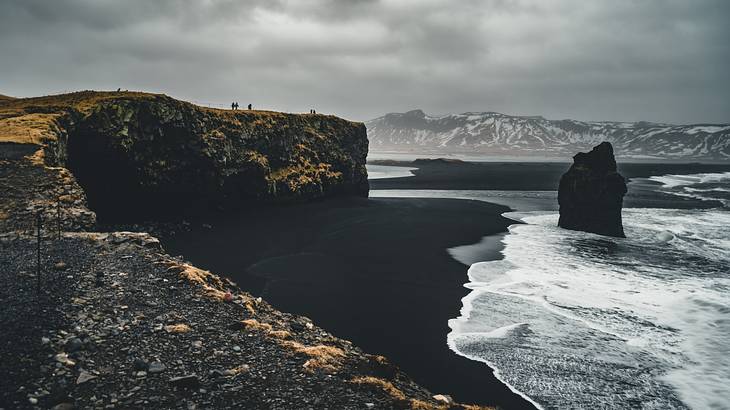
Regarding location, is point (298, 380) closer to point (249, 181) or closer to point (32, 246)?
point (32, 246)

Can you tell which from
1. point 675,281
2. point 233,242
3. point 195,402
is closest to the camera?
point 195,402

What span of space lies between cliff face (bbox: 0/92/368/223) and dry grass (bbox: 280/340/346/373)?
27325 mm

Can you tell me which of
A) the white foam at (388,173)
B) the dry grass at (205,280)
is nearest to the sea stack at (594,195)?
the dry grass at (205,280)

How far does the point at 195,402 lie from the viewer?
1013cm

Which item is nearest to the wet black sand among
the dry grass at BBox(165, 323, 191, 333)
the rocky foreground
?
the rocky foreground

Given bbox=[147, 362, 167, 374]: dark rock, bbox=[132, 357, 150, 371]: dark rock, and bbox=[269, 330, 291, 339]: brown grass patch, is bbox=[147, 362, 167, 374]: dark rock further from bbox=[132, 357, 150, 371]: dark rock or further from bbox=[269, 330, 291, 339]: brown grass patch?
bbox=[269, 330, 291, 339]: brown grass patch

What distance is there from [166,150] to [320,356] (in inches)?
1503

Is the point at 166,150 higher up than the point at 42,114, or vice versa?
the point at 42,114

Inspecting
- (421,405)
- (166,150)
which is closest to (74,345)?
(421,405)

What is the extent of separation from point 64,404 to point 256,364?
187 inches

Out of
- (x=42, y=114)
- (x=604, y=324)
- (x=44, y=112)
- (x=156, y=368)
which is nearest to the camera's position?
(x=156, y=368)

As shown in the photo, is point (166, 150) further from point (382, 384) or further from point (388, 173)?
Result: point (388, 173)

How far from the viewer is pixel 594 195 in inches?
1807

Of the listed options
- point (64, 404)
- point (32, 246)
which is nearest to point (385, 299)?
Answer: point (64, 404)
